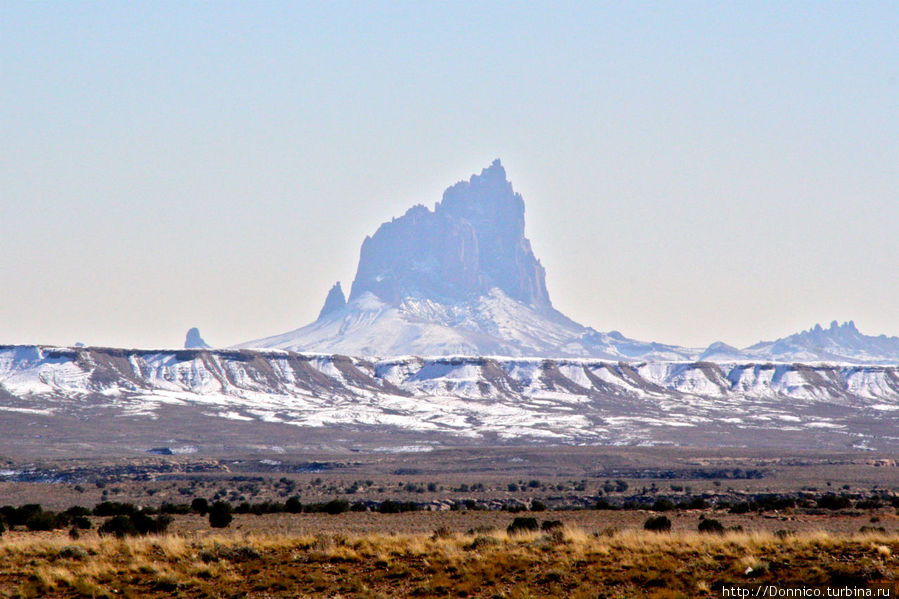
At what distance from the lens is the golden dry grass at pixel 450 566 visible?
945 inches

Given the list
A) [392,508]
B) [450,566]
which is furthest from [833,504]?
[450,566]

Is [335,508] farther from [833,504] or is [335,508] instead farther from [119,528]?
[833,504]

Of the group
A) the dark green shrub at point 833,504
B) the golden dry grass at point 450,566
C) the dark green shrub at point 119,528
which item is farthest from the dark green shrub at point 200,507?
the dark green shrub at point 833,504

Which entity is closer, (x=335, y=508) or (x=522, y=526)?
(x=522, y=526)

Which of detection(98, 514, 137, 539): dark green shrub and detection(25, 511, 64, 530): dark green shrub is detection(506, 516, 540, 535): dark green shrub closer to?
detection(98, 514, 137, 539): dark green shrub

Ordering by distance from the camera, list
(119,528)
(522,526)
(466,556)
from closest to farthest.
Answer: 1. (466,556)
2. (119,528)
3. (522,526)

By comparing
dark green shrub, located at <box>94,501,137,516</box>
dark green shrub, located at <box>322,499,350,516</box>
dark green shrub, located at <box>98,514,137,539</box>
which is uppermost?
dark green shrub, located at <box>98,514,137,539</box>

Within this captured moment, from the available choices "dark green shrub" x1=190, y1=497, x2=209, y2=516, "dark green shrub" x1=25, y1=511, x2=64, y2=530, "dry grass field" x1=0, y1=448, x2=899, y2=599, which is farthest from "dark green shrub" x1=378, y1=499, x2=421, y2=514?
"dark green shrub" x1=25, y1=511, x2=64, y2=530

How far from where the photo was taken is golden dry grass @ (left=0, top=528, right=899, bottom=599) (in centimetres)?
2400

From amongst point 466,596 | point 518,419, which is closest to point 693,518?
point 466,596

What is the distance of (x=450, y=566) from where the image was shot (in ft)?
85.5

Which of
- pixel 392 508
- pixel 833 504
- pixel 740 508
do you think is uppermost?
pixel 833 504

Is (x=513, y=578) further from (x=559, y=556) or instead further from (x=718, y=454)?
(x=718, y=454)

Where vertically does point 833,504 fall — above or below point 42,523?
above
